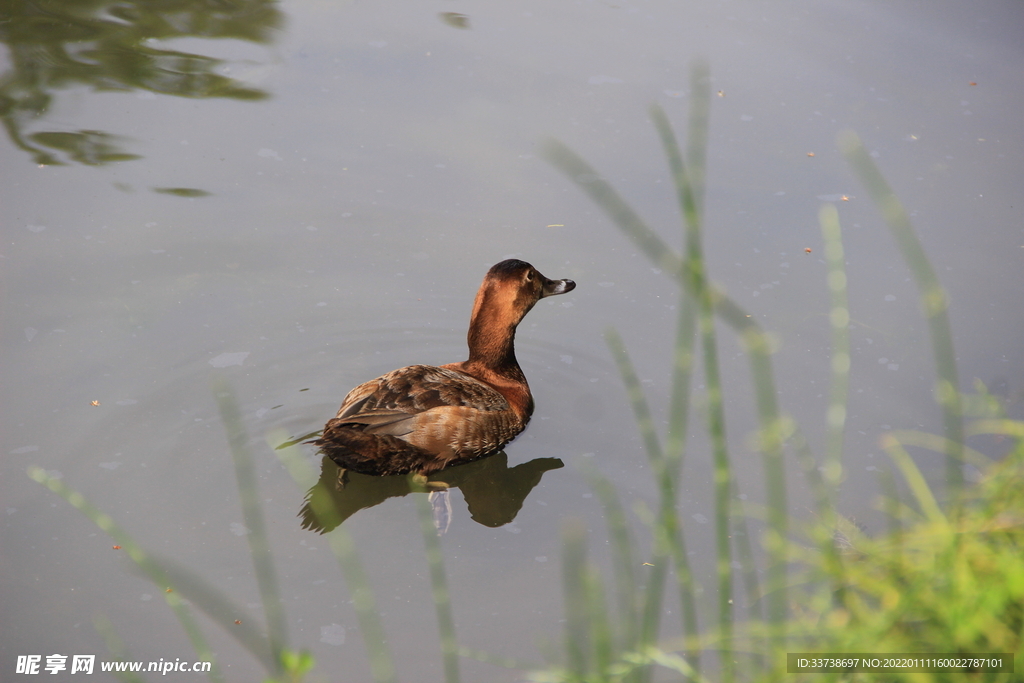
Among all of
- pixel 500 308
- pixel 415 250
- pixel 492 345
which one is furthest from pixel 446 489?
pixel 415 250

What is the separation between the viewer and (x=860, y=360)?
15.7ft

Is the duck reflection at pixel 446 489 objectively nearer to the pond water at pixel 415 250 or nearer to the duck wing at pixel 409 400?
the pond water at pixel 415 250

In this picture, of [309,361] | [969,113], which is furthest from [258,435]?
[969,113]

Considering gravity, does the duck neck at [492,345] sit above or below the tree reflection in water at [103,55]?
below

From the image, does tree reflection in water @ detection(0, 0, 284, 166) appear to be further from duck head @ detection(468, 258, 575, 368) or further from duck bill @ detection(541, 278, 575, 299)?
duck bill @ detection(541, 278, 575, 299)

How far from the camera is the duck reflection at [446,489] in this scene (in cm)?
389

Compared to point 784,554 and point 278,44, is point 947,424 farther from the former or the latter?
point 278,44

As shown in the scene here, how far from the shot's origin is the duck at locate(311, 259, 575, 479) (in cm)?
392

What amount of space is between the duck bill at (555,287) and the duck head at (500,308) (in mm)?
86

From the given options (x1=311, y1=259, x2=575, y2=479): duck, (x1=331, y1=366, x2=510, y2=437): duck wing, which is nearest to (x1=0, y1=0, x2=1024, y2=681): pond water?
(x1=311, y1=259, x2=575, y2=479): duck

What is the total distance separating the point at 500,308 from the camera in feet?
14.8
